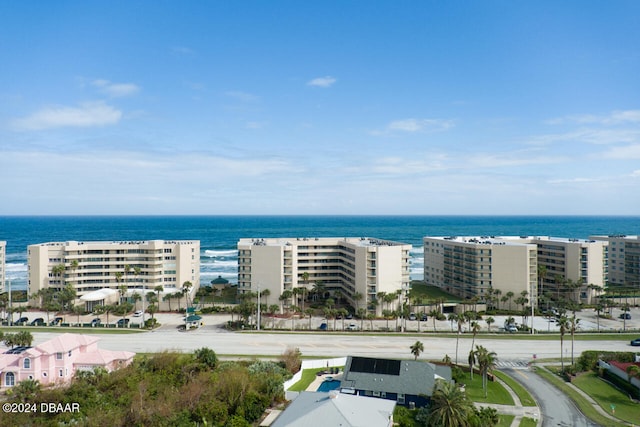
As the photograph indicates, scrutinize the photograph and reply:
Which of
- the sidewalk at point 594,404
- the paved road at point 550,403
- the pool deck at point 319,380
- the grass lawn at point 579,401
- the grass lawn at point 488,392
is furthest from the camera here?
the pool deck at point 319,380

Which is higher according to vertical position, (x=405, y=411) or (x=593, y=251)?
(x=593, y=251)

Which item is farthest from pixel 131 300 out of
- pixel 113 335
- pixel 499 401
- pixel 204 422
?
pixel 499 401

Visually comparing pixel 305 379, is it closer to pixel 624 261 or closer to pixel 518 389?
pixel 518 389

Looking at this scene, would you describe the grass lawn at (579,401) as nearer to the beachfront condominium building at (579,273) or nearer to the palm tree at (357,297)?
the palm tree at (357,297)

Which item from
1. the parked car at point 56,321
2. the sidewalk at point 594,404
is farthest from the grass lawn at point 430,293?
the parked car at point 56,321

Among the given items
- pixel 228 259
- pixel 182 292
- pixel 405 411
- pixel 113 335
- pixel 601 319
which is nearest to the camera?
pixel 405 411

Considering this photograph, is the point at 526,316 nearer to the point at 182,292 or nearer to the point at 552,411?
the point at 552,411
